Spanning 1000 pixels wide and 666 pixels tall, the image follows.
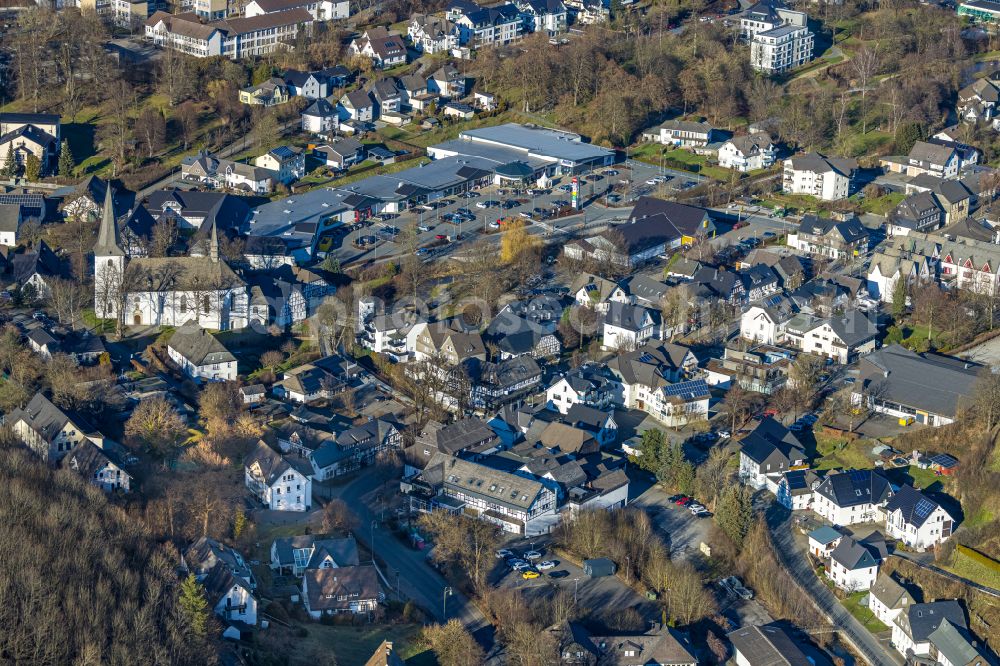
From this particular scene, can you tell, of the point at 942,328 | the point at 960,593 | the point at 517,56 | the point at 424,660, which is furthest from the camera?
the point at 517,56

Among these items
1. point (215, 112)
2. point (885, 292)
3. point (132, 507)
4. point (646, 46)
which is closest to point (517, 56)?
point (646, 46)

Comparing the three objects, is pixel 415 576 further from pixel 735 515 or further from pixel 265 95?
pixel 265 95

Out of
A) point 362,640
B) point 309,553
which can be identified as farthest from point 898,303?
point 362,640

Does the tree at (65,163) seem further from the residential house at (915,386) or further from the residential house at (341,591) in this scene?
the residential house at (915,386)

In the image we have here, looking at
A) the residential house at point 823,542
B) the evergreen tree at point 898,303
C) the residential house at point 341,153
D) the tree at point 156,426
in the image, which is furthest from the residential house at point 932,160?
the tree at point 156,426

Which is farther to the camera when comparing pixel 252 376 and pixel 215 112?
pixel 215 112

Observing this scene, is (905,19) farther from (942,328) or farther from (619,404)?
(619,404)

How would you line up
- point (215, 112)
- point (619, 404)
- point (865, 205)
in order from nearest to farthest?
1. point (619, 404)
2. point (865, 205)
3. point (215, 112)
